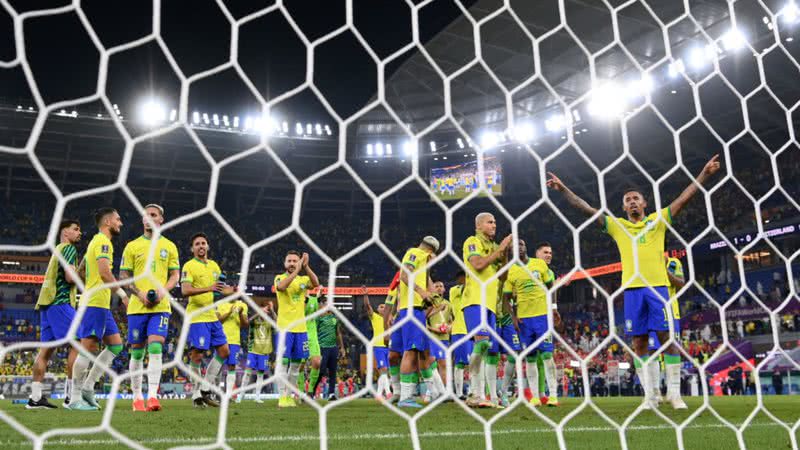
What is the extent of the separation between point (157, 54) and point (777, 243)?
23634 mm

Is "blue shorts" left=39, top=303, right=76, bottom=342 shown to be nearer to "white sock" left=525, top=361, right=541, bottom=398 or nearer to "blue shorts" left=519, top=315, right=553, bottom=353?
"white sock" left=525, top=361, right=541, bottom=398

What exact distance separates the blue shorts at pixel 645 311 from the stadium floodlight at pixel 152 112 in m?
22.1

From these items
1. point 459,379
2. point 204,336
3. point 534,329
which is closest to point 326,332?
point 459,379

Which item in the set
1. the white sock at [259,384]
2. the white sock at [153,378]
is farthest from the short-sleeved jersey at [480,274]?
the white sock at [153,378]

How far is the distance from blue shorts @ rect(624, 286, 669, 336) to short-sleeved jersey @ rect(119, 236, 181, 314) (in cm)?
399

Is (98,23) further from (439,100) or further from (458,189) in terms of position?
(458,189)

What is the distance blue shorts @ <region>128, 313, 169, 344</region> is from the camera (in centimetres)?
548

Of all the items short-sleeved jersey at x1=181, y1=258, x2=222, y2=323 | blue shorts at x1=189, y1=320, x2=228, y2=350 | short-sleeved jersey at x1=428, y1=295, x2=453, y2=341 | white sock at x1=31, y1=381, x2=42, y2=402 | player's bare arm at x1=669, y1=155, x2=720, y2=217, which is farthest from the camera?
short-sleeved jersey at x1=428, y1=295, x2=453, y2=341

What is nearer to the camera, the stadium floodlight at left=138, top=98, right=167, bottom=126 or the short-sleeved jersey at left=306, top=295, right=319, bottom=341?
the short-sleeved jersey at left=306, top=295, right=319, bottom=341

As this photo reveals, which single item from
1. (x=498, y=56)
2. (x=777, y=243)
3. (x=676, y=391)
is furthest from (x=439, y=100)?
(x=676, y=391)

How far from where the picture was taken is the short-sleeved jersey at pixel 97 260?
183 inches

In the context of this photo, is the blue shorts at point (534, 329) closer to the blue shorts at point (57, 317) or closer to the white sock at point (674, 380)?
the white sock at point (674, 380)

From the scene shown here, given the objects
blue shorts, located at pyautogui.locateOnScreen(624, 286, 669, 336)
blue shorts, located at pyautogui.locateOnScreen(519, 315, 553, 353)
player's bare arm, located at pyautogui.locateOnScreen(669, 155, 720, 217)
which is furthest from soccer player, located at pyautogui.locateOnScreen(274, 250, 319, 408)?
player's bare arm, located at pyautogui.locateOnScreen(669, 155, 720, 217)

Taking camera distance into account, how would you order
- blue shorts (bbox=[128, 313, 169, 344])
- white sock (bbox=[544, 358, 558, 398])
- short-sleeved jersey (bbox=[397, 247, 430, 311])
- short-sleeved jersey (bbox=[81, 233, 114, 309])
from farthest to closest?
white sock (bbox=[544, 358, 558, 398]), short-sleeved jersey (bbox=[397, 247, 430, 311]), blue shorts (bbox=[128, 313, 169, 344]), short-sleeved jersey (bbox=[81, 233, 114, 309])
